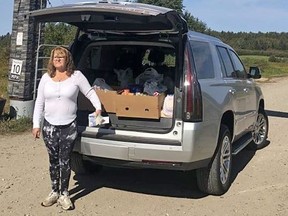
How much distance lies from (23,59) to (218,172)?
5.84 meters

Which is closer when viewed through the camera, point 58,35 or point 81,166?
point 81,166

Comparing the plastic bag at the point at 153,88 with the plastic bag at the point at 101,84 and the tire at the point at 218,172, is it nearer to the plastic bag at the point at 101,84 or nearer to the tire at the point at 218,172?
the plastic bag at the point at 101,84

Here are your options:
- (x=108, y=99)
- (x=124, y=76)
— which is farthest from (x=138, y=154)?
(x=124, y=76)

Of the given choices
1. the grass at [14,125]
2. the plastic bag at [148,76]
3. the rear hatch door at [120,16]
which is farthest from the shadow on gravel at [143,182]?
the grass at [14,125]

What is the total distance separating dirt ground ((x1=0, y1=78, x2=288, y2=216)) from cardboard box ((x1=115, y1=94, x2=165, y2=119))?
1.01 metres

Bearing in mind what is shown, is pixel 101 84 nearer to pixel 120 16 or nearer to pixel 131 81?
pixel 131 81

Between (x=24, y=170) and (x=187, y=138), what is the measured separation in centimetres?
272

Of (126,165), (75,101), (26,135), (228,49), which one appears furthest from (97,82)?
(26,135)

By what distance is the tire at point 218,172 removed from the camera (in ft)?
17.9

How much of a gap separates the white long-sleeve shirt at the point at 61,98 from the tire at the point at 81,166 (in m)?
1.05

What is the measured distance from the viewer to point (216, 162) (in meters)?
5.45

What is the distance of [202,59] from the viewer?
5.53 m

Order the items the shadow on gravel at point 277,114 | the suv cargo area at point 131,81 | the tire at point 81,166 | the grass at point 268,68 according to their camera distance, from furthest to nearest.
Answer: the grass at point 268,68 → the shadow on gravel at point 277,114 → the tire at point 81,166 → the suv cargo area at point 131,81

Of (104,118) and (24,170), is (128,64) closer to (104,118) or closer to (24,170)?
(104,118)
